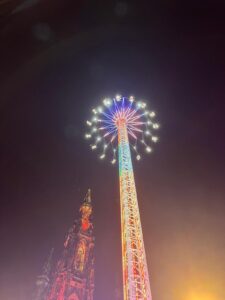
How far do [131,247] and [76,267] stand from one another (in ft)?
193

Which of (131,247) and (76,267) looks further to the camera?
(76,267)

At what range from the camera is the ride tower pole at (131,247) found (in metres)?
10.7

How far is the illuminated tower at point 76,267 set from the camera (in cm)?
5928

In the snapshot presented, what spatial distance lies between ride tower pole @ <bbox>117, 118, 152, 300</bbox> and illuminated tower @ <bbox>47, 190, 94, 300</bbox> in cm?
5265

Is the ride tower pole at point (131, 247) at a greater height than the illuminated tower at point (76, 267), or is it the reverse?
the illuminated tower at point (76, 267)

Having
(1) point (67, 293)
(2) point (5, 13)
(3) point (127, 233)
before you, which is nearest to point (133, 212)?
(3) point (127, 233)

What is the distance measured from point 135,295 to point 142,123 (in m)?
12.1

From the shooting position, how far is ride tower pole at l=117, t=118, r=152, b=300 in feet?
35.0

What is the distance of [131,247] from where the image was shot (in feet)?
38.0

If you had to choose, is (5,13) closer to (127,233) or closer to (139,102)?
(127,233)

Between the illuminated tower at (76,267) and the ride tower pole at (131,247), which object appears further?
the illuminated tower at (76,267)

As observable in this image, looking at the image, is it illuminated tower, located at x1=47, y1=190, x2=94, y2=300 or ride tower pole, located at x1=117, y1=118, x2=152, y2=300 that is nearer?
ride tower pole, located at x1=117, y1=118, x2=152, y2=300

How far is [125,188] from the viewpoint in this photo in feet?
45.9

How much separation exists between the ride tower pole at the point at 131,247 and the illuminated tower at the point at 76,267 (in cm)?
5265
